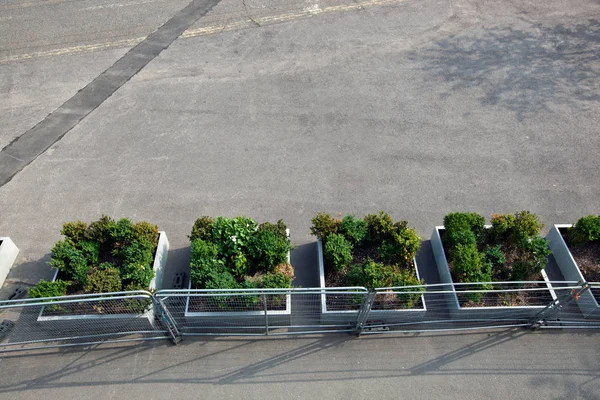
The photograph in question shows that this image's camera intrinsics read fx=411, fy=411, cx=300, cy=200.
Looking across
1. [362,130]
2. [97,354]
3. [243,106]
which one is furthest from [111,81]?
[97,354]

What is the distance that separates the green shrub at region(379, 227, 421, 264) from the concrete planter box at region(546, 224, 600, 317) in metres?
3.16

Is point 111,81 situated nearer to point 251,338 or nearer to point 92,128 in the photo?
point 92,128

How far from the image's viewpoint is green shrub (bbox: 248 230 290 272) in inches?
321

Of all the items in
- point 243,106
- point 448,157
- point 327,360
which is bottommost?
point 327,360

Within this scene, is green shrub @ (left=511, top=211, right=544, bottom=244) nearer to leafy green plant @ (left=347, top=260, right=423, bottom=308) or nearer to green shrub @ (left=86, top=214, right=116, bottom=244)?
leafy green plant @ (left=347, top=260, right=423, bottom=308)

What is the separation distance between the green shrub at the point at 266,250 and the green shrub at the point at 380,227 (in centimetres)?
186

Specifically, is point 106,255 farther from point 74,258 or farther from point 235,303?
point 235,303

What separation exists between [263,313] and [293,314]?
82 cm

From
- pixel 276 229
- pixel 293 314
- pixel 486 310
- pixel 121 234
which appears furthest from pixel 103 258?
pixel 486 310

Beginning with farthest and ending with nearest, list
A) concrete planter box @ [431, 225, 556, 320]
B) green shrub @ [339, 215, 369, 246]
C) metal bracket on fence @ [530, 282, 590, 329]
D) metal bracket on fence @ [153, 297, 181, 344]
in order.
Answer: green shrub @ [339, 215, 369, 246] < concrete planter box @ [431, 225, 556, 320] < metal bracket on fence @ [530, 282, 590, 329] < metal bracket on fence @ [153, 297, 181, 344]

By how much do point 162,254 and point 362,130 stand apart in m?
6.63

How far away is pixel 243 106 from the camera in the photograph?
12.8 metres

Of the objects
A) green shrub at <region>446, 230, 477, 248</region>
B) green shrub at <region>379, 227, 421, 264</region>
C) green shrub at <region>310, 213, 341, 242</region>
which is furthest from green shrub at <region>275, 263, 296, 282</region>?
green shrub at <region>446, 230, 477, 248</region>

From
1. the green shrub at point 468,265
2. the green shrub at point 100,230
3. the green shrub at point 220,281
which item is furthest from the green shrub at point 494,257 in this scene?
the green shrub at point 100,230
